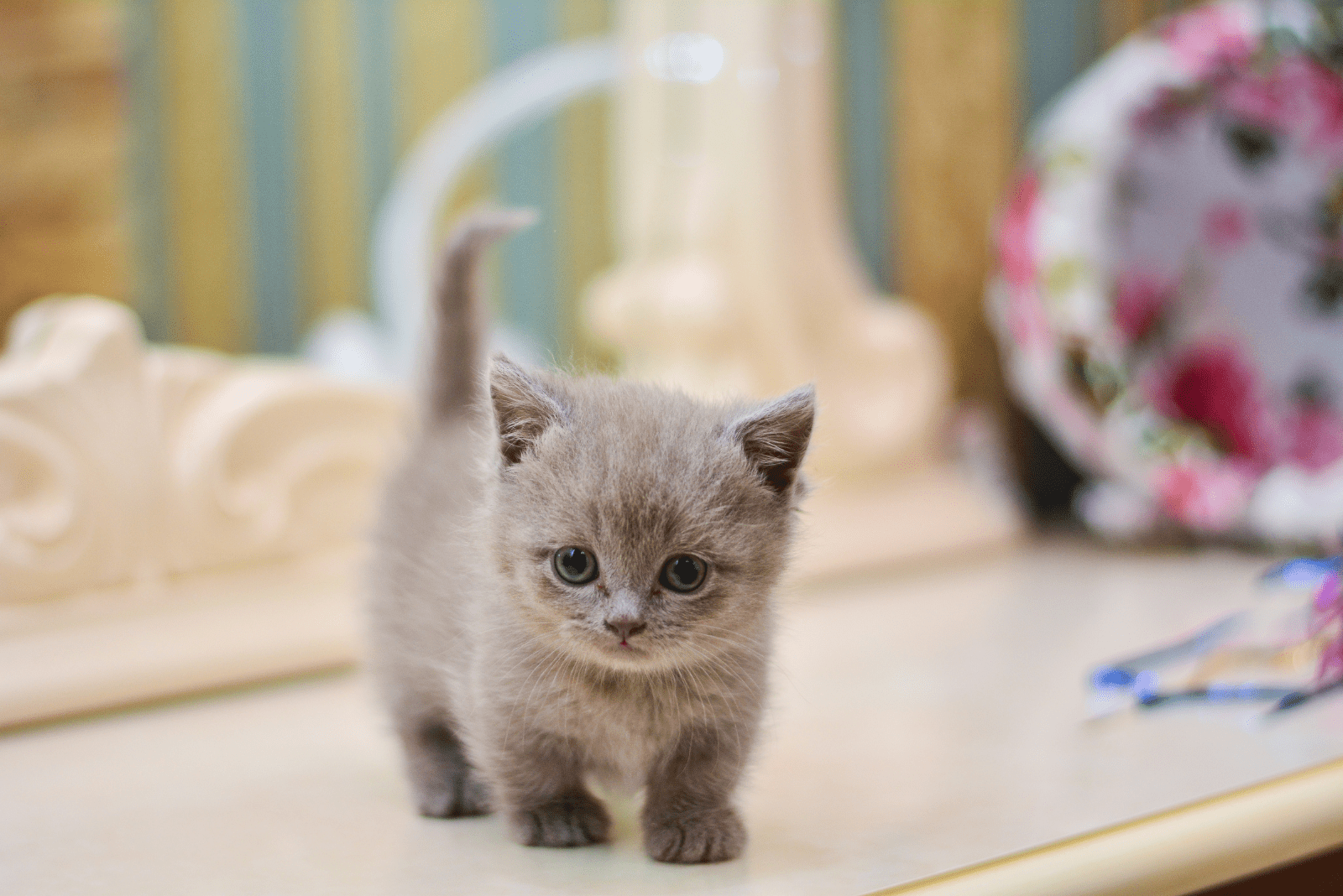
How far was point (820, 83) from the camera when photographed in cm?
Answer: 129

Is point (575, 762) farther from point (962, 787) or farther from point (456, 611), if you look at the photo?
point (962, 787)

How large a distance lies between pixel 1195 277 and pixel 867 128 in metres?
0.44

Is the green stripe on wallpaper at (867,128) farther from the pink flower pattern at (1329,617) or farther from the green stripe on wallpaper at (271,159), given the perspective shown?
the pink flower pattern at (1329,617)

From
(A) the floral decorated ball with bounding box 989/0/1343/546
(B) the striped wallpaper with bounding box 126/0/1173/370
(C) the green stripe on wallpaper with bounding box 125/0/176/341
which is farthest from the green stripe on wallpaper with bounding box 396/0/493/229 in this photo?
(A) the floral decorated ball with bounding box 989/0/1343/546

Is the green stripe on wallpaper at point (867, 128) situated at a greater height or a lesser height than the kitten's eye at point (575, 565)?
greater

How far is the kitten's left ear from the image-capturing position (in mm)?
603

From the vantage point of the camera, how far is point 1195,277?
4.78ft

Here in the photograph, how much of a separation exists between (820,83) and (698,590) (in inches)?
33.1

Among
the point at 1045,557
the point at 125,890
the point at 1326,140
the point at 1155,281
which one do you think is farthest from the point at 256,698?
the point at 1326,140

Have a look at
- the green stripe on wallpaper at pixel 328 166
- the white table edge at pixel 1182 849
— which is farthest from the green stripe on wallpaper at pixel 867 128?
the white table edge at pixel 1182 849

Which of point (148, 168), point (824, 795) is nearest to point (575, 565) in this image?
point (824, 795)

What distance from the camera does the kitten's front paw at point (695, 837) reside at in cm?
62

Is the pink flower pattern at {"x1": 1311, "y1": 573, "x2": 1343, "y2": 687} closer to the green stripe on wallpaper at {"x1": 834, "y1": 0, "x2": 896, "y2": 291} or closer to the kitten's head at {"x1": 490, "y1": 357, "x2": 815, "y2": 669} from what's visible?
the kitten's head at {"x1": 490, "y1": 357, "x2": 815, "y2": 669}

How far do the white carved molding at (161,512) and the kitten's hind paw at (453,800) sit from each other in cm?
26
